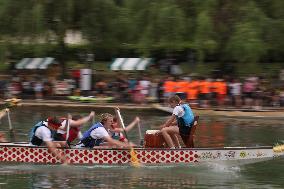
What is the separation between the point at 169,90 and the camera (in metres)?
37.3

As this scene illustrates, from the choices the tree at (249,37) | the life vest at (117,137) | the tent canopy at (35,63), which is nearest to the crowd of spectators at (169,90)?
the tree at (249,37)

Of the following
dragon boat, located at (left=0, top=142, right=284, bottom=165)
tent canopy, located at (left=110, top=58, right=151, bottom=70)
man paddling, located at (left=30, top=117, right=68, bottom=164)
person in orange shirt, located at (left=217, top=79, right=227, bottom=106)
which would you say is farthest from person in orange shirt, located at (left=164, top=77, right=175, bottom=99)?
man paddling, located at (left=30, top=117, right=68, bottom=164)

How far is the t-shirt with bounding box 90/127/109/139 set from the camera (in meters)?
19.7

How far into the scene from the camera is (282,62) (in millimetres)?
46438

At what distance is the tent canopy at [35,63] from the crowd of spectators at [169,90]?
4.59 meters

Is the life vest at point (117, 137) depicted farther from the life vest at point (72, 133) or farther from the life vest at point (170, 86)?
the life vest at point (170, 86)

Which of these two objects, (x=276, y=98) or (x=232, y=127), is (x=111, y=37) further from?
(x=232, y=127)

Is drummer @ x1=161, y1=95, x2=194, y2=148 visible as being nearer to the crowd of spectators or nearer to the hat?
the hat

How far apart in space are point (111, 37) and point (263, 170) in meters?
24.5

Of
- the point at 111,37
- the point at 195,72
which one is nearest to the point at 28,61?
the point at 111,37

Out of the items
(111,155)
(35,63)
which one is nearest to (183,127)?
(111,155)

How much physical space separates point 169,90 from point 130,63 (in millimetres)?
10630

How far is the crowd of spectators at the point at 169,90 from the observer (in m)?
37.1

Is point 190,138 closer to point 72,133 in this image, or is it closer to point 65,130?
point 72,133
